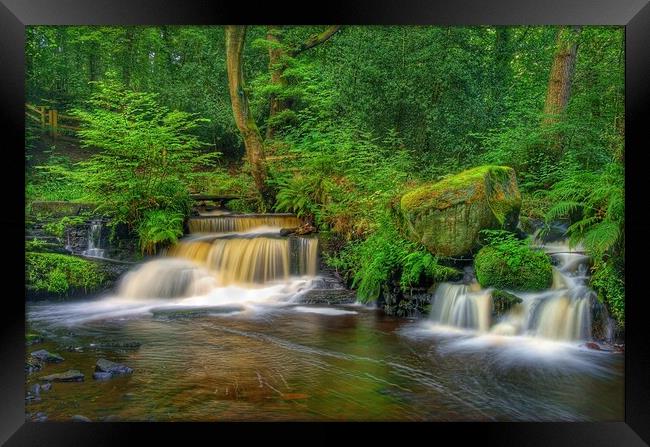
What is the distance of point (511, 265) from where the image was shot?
575cm

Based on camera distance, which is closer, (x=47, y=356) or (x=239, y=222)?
(x=47, y=356)

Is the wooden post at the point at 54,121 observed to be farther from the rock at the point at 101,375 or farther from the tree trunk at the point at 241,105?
the rock at the point at 101,375

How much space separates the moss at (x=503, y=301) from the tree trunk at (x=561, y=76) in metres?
2.12

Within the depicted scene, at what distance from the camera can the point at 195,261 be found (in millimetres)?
6645

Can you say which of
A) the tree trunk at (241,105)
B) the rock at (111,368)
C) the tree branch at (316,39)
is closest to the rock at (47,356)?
the rock at (111,368)

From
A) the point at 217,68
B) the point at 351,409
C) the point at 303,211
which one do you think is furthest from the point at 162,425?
the point at 217,68

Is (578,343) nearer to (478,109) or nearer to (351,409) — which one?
(351,409)

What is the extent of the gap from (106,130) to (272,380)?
12.6ft

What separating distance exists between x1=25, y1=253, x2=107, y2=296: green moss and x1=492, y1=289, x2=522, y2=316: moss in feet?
14.3

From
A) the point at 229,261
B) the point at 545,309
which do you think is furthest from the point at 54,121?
the point at 545,309

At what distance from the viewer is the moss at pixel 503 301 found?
221 inches

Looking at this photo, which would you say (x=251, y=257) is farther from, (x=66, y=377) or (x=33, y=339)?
(x=66, y=377)

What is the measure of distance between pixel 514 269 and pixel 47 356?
4.52 metres

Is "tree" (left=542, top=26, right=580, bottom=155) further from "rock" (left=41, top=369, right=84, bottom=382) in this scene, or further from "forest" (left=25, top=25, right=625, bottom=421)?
"rock" (left=41, top=369, right=84, bottom=382)
